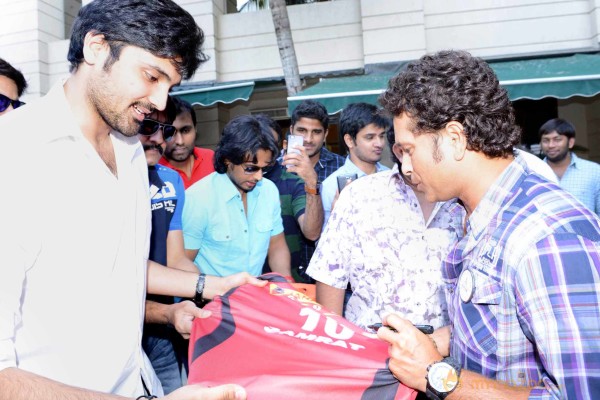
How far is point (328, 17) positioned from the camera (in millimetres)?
10547

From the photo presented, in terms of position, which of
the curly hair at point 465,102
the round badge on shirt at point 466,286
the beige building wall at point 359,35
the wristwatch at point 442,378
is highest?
the beige building wall at point 359,35

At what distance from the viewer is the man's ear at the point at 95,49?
1705 millimetres

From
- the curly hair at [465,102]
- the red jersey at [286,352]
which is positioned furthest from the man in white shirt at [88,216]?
the curly hair at [465,102]

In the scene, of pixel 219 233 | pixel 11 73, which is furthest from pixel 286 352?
pixel 11 73

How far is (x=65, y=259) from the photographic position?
4.86 feet

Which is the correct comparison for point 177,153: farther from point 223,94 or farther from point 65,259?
point 223,94

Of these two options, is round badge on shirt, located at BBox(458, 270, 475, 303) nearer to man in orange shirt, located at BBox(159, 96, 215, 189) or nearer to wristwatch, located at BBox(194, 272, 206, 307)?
wristwatch, located at BBox(194, 272, 206, 307)

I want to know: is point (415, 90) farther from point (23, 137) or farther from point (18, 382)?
point (18, 382)

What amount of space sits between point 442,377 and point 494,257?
1.25 feet

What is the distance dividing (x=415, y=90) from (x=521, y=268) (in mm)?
668

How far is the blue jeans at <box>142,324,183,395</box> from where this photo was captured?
9.21 ft

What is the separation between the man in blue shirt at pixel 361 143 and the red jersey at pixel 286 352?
201 centimetres

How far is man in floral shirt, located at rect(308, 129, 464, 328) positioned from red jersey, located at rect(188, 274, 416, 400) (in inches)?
16.2

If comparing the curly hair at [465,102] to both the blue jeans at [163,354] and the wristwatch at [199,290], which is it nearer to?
the wristwatch at [199,290]
